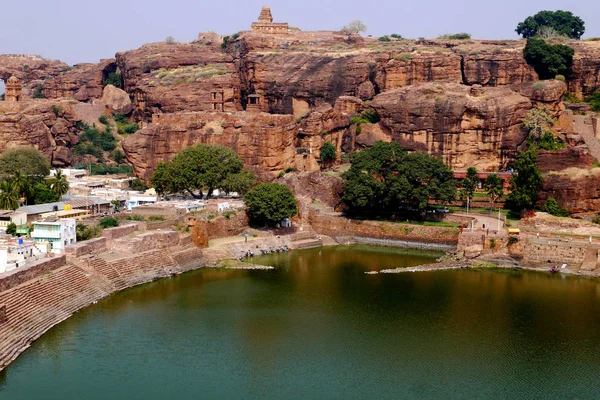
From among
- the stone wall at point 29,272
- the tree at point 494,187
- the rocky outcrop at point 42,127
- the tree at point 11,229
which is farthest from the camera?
the rocky outcrop at point 42,127

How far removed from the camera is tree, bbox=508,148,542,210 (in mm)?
47500

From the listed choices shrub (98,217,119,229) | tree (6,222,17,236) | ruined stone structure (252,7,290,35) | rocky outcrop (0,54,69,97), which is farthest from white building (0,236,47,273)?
rocky outcrop (0,54,69,97)

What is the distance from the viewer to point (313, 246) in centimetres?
4791

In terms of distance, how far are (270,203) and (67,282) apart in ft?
50.5

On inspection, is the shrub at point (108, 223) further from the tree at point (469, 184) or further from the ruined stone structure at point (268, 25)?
the ruined stone structure at point (268, 25)

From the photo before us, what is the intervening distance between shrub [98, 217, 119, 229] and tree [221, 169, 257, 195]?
386 inches

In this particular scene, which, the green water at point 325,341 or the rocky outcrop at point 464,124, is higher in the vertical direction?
the rocky outcrop at point 464,124

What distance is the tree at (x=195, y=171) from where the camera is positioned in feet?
167

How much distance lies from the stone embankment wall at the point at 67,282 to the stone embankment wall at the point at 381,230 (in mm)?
9733

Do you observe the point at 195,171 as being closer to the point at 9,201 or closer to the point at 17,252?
the point at 9,201

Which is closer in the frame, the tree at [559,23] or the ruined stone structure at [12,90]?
the ruined stone structure at [12,90]

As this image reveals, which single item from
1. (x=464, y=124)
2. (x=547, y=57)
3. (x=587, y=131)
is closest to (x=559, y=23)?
(x=547, y=57)

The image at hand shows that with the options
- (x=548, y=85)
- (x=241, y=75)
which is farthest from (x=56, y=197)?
(x=548, y=85)

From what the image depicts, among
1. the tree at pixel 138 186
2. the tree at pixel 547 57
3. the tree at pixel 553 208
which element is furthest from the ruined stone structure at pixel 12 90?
the tree at pixel 553 208
